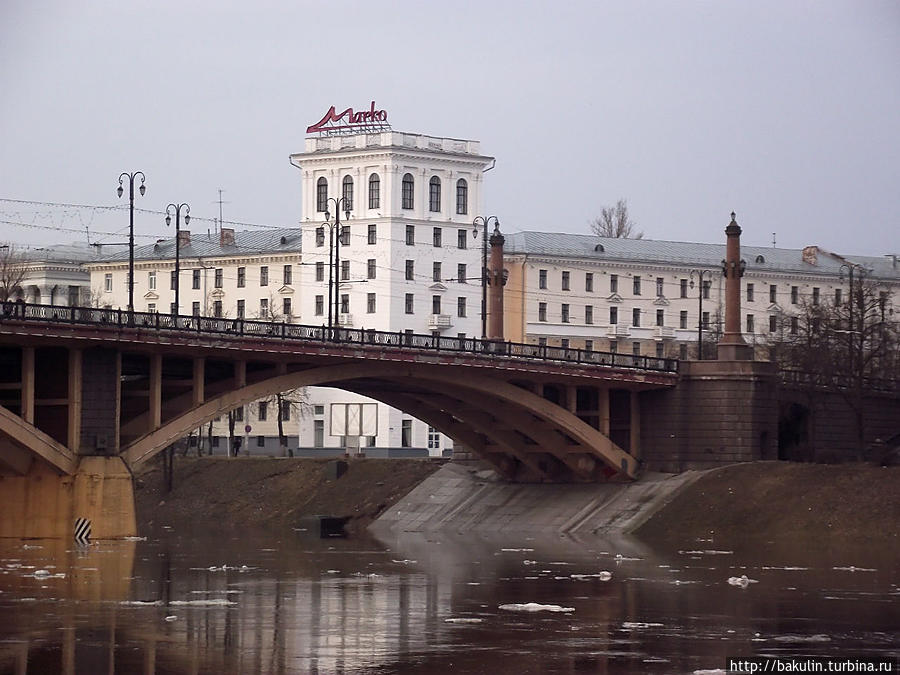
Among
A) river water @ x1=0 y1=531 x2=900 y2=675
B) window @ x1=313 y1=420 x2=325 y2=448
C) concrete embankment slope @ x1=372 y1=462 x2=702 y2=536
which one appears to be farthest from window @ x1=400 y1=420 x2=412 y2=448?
river water @ x1=0 y1=531 x2=900 y2=675

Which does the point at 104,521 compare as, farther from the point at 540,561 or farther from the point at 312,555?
the point at 540,561

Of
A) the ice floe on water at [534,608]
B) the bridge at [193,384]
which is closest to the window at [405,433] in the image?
the bridge at [193,384]

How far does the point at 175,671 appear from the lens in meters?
35.5

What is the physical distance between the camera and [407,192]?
12912 centimetres

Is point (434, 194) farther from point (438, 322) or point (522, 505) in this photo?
point (522, 505)

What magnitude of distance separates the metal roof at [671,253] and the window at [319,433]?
17.4 m

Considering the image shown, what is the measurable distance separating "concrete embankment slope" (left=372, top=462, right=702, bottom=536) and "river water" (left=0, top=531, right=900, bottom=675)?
14089 millimetres

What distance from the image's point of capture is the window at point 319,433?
132625 millimetres

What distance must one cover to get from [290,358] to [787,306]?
75.2m

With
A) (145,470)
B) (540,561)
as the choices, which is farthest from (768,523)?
(145,470)

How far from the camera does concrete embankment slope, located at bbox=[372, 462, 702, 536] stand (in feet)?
295

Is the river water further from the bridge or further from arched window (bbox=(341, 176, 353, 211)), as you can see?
arched window (bbox=(341, 176, 353, 211))

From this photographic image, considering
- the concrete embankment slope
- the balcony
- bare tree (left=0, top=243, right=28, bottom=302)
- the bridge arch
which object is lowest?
the concrete embankment slope

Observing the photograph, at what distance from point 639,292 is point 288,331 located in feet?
208
